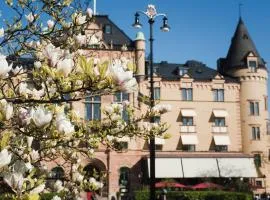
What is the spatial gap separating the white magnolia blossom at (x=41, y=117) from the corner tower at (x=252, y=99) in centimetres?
4503

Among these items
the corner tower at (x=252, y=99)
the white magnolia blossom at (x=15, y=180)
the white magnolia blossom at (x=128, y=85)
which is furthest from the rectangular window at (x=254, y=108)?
the white magnolia blossom at (x=15, y=180)

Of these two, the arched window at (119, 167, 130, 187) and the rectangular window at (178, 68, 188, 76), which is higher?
the rectangular window at (178, 68, 188, 76)

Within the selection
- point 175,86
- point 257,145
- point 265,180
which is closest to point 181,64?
point 175,86

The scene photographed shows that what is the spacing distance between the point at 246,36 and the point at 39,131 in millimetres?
50017

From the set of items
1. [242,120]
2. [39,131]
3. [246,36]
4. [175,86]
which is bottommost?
[39,131]

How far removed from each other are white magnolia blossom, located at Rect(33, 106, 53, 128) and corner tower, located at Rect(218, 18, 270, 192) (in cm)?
4503

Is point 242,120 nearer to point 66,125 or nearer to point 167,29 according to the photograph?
point 167,29

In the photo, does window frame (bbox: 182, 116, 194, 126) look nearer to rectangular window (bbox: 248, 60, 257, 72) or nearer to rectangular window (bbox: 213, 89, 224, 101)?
rectangular window (bbox: 213, 89, 224, 101)

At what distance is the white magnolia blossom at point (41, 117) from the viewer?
3.38 meters

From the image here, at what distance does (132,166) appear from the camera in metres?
42.1

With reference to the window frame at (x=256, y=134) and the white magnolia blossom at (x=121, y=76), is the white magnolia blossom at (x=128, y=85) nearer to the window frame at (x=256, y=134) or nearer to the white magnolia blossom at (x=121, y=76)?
the white magnolia blossom at (x=121, y=76)

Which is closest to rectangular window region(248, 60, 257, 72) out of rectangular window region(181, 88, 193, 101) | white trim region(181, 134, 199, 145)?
rectangular window region(181, 88, 193, 101)

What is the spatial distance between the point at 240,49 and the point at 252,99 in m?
5.92

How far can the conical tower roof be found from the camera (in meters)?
49.4
